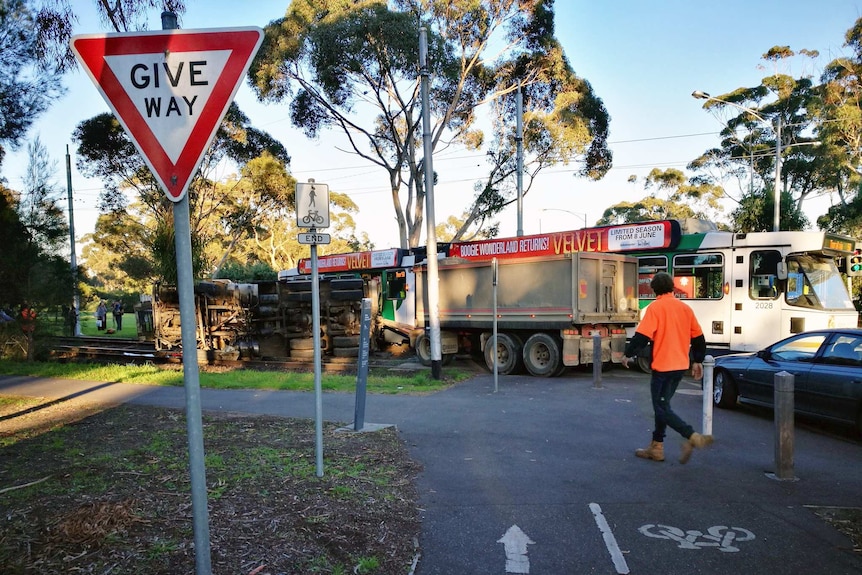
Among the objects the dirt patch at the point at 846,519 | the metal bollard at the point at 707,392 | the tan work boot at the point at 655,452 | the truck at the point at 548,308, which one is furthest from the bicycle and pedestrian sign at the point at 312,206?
the truck at the point at 548,308

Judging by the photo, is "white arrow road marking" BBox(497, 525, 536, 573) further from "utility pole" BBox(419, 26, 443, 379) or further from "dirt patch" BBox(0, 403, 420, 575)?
"utility pole" BBox(419, 26, 443, 379)

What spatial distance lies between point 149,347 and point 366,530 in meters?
18.5

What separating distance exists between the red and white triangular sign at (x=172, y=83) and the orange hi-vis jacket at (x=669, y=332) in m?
4.95

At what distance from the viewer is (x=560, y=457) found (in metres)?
6.70

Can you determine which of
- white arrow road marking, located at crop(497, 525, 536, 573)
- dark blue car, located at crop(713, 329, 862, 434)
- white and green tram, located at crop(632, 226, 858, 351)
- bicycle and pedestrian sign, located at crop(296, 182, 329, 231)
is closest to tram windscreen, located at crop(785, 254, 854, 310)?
white and green tram, located at crop(632, 226, 858, 351)

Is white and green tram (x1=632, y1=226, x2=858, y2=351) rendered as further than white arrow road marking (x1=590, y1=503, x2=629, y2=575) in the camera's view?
Yes

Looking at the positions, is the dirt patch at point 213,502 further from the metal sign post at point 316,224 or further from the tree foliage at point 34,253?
the tree foliage at point 34,253

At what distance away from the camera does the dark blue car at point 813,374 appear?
7.55m

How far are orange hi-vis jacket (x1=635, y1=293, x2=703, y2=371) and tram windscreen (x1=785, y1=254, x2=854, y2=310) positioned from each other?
26.0 ft

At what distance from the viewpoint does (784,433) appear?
5.93 m

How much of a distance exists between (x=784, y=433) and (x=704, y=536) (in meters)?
2.05

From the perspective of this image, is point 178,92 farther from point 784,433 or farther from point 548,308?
point 548,308

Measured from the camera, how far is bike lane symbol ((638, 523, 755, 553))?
4.36 meters

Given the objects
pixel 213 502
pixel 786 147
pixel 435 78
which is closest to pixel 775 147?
pixel 786 147
